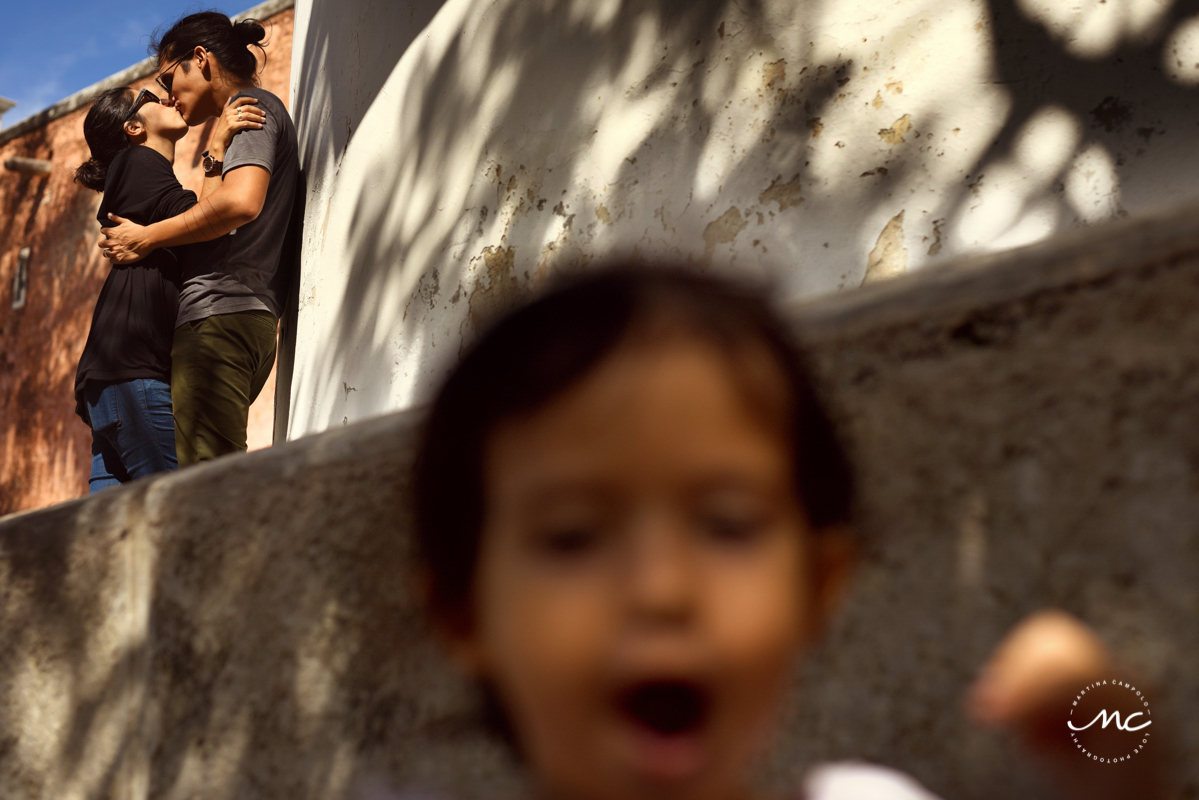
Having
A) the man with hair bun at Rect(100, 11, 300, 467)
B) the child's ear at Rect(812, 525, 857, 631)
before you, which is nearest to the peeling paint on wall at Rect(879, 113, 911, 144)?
the child's ear at Rect(812, 525, 857, 631)

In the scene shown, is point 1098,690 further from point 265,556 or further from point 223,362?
point 223,362

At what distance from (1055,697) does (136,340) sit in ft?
10.5

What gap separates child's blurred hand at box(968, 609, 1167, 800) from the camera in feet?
2.42

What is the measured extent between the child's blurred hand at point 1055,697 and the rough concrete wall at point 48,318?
1069cm

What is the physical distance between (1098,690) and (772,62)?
5.17 ft

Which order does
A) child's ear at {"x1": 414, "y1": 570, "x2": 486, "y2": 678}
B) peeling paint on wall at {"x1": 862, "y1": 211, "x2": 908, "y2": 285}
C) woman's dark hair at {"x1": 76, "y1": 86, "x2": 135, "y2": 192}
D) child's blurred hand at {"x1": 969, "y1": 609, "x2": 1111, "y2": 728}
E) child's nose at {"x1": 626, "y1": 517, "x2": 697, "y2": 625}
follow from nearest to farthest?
1. child's nose at {"x1": 626, "y1": 517, "x2": 697, "y2": 625}
2. child's blurred hand at {"x1": 969, "y1": 609, "x2": 1111, "y2": 728}
3. child's ear at {"x1": 414, "y1": 570, "x2": 486, "y2": 678}
4. peeling paint on wall at {"x1": 862, "y1": 211, "x2": 908, "y2": 285}
5. woman's dark hair at {"x1": 76, "y1": 86, "x2": 135, "y2": 192}

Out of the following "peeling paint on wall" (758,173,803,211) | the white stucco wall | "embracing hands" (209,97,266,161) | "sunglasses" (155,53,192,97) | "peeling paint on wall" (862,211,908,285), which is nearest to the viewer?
the white stucco wall

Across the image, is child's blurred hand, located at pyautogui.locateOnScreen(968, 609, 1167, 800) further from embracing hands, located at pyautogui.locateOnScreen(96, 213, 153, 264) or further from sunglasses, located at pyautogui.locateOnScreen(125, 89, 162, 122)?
sunglasses, located at pyautogui.locateOnScreen(125, 89, 162, 122)

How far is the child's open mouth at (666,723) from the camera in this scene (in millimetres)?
699

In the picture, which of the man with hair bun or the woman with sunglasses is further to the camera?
the woman with sunglasses

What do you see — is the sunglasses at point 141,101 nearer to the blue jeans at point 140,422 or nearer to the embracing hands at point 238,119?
the embracing hands at point 238,119

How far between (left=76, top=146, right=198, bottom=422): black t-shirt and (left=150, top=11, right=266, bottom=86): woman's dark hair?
1.55ft

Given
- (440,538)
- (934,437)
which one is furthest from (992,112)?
(440,538)

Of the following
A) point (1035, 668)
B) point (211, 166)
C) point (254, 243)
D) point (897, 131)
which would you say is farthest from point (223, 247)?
point (1035, 668)
